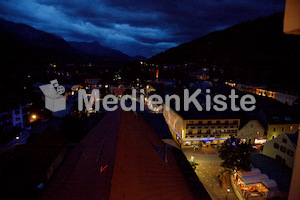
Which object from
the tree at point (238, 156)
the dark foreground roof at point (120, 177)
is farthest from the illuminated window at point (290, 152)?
the dark foreground roof at point (120, 177)

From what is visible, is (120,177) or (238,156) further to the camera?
(238,156)

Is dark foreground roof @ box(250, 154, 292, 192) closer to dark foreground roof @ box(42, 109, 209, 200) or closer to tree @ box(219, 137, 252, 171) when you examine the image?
tree @ box(219, 137, 252, 171)

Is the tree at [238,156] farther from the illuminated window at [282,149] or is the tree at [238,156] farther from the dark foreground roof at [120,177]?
the dark foreground roof at [120,177]

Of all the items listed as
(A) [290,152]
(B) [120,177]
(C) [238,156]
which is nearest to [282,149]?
(A) [290,152]

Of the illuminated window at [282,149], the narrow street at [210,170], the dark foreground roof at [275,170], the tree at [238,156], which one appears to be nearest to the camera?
the dark foreground roof at [275,170]

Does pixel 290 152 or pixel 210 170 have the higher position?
pixel 290 152

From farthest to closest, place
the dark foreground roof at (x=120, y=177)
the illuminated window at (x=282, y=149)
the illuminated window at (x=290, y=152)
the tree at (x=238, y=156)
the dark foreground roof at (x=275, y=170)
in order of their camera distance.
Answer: the illuminated window at (x=282, y=149) < the illuminated window at (x=290, y=152) < the tree at (x=238, y=156) < the dark foreground roof at (x=275, y=170) < the dark foreground roof at (x=120, y=177)

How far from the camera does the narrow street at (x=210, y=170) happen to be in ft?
61.5

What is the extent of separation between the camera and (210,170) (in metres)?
23.0

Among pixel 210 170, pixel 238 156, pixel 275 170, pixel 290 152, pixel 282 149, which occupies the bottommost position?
pixel 210 170

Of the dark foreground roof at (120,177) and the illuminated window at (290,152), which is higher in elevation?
the dark foreground roof at (120,177)

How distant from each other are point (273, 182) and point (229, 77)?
9342 centimetres

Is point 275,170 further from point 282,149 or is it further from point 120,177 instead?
point 120,177

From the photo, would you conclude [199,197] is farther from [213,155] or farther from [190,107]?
[190,107]
